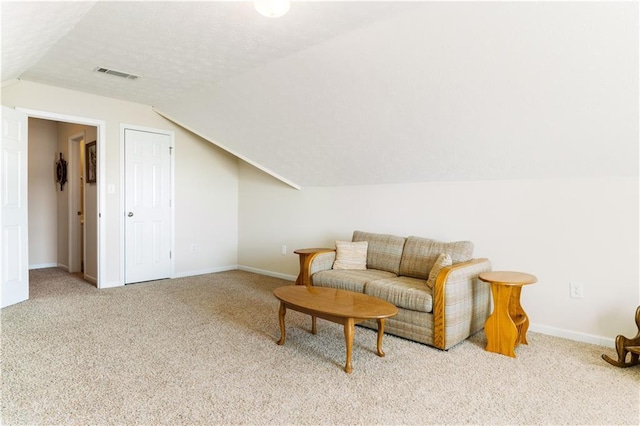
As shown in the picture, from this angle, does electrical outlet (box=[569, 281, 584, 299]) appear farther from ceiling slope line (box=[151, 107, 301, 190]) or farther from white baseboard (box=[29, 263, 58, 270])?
white baseboard (box=[29, 263, 58, 270])

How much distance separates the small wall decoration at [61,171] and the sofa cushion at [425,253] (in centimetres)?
535

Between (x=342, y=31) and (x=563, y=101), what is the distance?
60.2 inches

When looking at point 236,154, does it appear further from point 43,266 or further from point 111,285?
point 43,266

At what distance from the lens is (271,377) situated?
2.32 metres


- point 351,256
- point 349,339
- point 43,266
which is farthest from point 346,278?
point 43,266

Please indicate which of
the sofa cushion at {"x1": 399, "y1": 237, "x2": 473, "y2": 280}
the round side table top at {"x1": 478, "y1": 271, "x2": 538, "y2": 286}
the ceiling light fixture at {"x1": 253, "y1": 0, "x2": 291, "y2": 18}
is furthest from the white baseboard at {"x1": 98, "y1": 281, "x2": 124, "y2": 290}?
the round side table top at {"x1": 478, "y1": 271, "x2": 538, "y2": 286}

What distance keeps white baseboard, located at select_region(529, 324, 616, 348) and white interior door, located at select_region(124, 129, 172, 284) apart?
440 centimetres

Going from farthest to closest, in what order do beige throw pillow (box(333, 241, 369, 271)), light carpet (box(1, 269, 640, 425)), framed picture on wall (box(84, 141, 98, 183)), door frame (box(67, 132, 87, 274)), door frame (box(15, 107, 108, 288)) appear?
door frame (box(67, 132, 87, 274)) → framed picture on wall (box(84, 141, 98, 183)) → door frame (box(15, 107, 108, 288)) → beige throw pillow (box(333, 241, 369, 271)) → light carpet (box(1, 269, 640, 425))

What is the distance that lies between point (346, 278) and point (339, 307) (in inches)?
34.4

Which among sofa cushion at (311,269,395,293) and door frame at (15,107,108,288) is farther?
door frame at (15,107,108,288)

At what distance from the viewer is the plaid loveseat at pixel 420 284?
2.79 meters

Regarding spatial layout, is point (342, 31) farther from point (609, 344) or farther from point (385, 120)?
point (609, 344)

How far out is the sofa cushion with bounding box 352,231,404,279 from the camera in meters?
3.73

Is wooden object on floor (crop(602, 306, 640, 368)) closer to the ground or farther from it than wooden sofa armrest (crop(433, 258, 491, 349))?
closer to the ground
